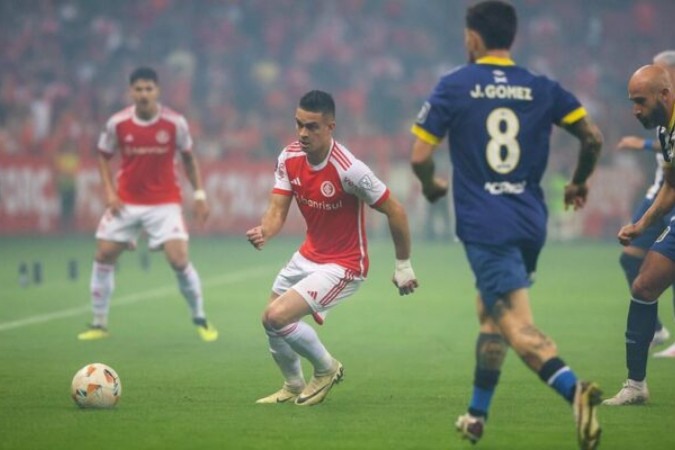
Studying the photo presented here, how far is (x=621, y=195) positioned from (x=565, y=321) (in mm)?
15347

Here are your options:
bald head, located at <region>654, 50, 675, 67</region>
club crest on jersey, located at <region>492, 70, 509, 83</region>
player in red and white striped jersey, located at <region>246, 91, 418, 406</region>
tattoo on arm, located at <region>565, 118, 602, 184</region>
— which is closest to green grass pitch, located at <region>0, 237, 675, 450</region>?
player in red and white striped jersey, located at <region>246, 91, 418, 406</region>

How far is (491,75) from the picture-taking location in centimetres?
802

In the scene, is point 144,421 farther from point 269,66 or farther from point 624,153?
point 269,66

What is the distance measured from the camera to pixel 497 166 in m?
8.08

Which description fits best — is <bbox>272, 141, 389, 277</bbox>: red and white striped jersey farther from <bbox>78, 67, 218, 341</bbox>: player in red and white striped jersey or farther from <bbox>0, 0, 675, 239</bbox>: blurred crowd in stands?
<bbox>0, 0, 675, 239</bbox>: blurred crowd in stands

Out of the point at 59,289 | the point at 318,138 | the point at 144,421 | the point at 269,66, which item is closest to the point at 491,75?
the point at 318,138

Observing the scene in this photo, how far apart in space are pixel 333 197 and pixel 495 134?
2.13 metres

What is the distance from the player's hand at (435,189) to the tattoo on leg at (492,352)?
33.8 inches

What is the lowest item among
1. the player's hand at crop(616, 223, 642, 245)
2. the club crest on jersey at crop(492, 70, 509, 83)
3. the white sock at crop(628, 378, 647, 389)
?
the white sock at crop(628, 378, 647, 389)

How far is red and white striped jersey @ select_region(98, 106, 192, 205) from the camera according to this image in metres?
14.9

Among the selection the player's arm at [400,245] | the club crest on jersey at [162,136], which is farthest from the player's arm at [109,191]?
the player's arm at [400,245]

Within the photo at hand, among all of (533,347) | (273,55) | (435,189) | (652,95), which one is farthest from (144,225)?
(273,55)

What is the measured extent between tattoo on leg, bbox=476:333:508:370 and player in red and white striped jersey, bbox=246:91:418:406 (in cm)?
138

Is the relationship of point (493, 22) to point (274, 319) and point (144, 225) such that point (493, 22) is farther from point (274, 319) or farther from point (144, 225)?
point (144, 225)
